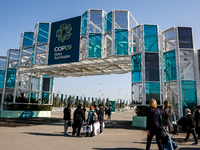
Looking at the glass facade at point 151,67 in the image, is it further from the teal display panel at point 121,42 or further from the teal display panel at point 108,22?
the teal display panel at point 108,22

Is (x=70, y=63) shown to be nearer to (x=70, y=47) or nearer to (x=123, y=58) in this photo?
(x=70, y=47)

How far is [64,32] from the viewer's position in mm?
18156

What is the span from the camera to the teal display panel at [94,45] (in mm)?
15719

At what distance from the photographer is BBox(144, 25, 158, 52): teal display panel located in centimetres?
1445

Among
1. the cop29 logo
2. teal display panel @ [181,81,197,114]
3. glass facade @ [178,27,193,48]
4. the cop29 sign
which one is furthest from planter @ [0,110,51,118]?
glass facade @ [178,27,193,48]

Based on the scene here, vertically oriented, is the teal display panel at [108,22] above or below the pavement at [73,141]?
above

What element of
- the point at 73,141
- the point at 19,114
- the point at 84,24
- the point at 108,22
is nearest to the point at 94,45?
the point at 108,22

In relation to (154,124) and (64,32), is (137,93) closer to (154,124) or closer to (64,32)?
(154,124)

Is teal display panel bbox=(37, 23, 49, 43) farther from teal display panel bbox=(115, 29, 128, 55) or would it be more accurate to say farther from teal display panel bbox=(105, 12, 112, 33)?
teal display panel bbox=(115, 29, 128, 55)

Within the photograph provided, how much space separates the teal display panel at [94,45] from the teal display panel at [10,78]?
1118 cm

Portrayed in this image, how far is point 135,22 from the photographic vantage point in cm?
1684

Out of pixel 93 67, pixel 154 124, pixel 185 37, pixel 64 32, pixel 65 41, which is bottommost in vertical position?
pixel 154 124

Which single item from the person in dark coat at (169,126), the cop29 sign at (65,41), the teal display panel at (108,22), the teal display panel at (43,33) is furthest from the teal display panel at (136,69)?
the teal display panel at (43,33)

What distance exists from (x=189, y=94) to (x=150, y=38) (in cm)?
527
